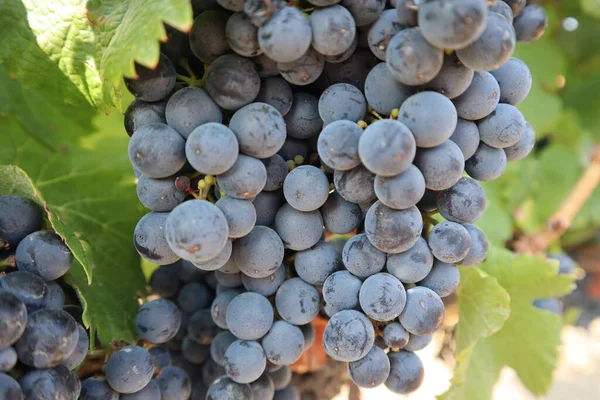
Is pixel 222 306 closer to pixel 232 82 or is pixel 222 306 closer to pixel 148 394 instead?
pixel 148 394

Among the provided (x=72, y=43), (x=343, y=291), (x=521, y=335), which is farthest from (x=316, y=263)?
(x=521, y=335)

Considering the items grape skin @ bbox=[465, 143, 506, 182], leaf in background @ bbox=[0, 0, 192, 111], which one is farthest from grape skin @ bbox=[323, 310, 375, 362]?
leaf in background @ bbox=[0, 0, 192, 111]

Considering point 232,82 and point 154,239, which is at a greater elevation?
point 232,82

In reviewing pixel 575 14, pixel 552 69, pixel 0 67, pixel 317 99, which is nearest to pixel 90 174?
pixel 0 67

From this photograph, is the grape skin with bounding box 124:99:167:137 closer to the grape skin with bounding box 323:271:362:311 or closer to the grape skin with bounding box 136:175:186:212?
the grape skin with bounding box 136:175:186:212

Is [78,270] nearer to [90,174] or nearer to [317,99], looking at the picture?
[90,174]

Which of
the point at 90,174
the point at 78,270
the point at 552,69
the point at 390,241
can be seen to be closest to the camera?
the point at 390,241

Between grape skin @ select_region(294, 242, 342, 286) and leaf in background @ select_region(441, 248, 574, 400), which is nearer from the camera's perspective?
grape skin @ select_region(294, 242, 342, 286)
